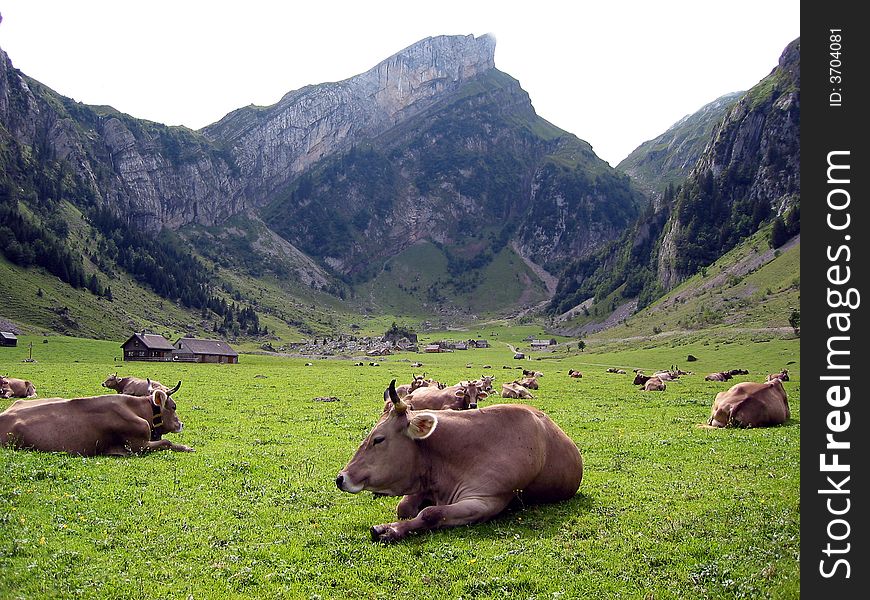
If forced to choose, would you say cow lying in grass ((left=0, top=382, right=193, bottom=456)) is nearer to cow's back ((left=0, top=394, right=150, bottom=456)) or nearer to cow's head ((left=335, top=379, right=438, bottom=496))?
cow's back ((left=0, top=394, right=150, bottom=456))

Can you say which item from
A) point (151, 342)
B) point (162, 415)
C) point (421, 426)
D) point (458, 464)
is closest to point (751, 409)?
point (458, 464)

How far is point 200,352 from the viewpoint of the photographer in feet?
327

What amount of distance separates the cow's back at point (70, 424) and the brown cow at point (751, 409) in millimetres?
20660

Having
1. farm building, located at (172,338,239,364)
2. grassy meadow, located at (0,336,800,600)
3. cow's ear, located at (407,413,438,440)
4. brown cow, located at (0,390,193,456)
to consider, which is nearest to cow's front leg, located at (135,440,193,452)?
brown cow, located at (0,390,193,456)

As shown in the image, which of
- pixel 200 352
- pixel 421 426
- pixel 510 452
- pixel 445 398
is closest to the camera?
pixel 421 426

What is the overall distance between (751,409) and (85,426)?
23010mm

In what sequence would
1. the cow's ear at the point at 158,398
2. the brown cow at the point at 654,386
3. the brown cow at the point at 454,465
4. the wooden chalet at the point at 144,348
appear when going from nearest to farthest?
the brown cow at the point at 454,465 < the cow's ear at the point at 158,398 < the brown cow at the point at 654,386 < the wooden chalet at the point at 144,348

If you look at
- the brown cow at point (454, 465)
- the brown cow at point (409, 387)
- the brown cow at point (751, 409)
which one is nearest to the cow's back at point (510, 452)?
the brown cow at point (454, 465)

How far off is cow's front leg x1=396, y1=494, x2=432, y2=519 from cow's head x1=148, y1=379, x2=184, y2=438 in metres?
10.9

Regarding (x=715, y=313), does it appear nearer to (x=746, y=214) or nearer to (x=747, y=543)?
(x=746, y=214)

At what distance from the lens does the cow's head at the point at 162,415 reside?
17.6 m

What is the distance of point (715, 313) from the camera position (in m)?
125
